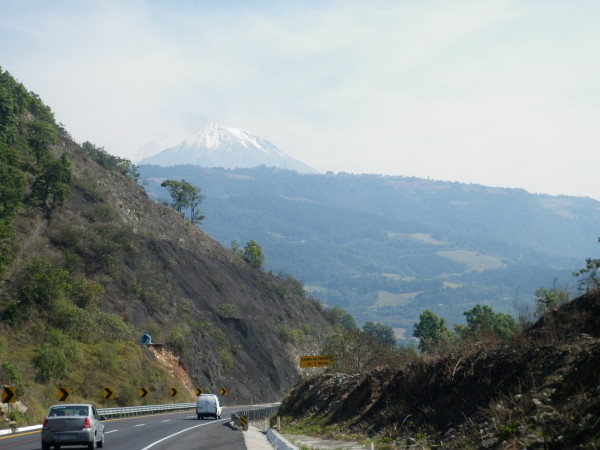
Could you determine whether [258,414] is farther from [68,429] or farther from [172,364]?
[172,364]

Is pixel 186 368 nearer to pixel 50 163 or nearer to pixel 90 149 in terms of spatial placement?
pixel 50 163

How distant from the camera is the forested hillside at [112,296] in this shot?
59.8 meters

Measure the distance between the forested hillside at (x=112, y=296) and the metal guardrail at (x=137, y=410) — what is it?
3.09 meters

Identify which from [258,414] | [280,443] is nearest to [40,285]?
[258,414]

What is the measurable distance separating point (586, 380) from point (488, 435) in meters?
2.18

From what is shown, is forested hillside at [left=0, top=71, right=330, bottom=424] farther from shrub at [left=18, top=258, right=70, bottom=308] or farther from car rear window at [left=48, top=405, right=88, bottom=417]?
car rear window at [left=48, top=405, right=88, bottom=417]

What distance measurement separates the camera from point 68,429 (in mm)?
22297

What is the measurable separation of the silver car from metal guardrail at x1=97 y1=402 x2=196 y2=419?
864 inches

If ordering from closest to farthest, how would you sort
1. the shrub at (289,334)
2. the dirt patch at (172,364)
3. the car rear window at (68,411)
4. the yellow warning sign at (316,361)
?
the car rear window at (68,411)
the yellow warning sign at (316,361)
the dirt patch at (172,364)
the shrub at (289,334)

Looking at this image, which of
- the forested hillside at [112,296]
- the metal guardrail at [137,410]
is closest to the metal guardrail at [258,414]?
the metal guardrail at [137,410]

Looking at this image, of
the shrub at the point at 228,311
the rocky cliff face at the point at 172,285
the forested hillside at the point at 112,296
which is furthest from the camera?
the shrub at the point at 228,311

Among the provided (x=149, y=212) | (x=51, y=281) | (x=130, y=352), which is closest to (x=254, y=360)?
(x=149, y=212)

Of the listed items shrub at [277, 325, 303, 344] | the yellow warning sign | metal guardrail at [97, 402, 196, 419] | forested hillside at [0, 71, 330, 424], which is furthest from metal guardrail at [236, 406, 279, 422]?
shrub at [277, 325, 303, 344]

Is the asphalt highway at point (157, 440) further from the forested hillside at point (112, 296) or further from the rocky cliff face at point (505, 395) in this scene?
the forested hillside at point (112, 296)
